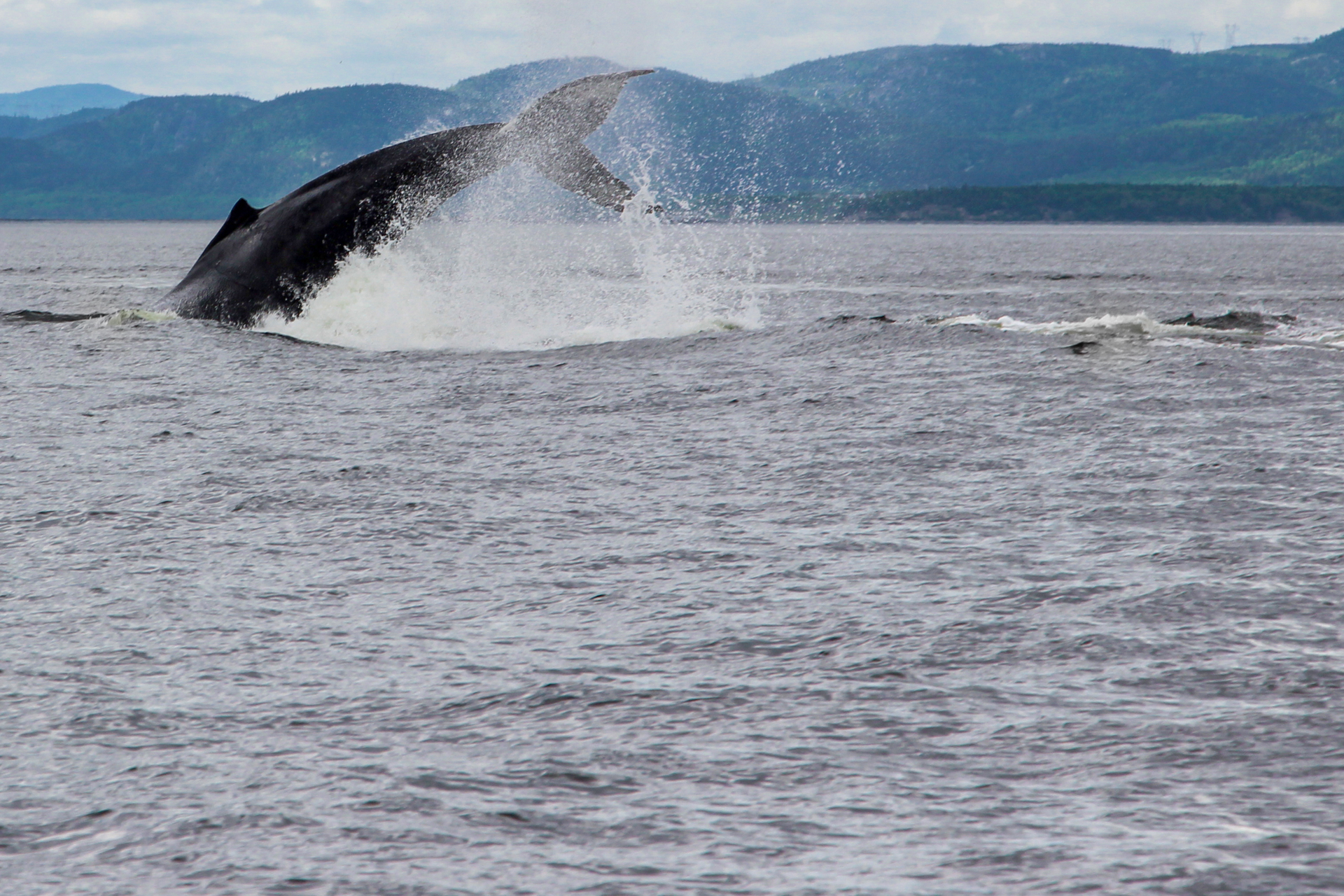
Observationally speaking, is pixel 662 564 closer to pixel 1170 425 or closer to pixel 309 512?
pixel 309 512

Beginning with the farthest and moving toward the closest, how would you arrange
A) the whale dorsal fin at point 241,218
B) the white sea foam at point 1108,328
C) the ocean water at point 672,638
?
the white sea foam at point 1108,328 → the whale dorsal fin at point 241,218 → the ocean water at point 672,638

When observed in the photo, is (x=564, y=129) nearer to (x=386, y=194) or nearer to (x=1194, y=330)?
(x=386, y=194)

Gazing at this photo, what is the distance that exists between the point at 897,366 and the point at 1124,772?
12.5 metres

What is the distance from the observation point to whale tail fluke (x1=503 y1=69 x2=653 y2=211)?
1673cm

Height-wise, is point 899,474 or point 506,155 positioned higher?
point 506,155

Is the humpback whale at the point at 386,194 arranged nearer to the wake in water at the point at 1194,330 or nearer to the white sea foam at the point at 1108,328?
the white sea foam at the point at 1108,328

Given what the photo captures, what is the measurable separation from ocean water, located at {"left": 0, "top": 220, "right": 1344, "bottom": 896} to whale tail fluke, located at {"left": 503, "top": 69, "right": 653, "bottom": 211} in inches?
137

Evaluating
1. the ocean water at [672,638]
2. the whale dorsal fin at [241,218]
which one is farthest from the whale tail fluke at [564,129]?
the whale dorsal fin at [241,218]

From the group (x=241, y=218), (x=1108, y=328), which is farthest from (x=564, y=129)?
(x=1108, y=328)

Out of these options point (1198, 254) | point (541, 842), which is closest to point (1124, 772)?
point (541, 842)

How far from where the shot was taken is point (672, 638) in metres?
5.98

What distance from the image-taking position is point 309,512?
8617 millimetres

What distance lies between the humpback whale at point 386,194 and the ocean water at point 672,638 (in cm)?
329

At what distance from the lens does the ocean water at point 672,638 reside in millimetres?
3883
